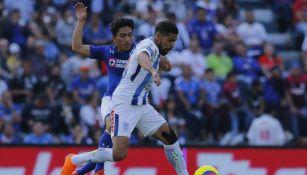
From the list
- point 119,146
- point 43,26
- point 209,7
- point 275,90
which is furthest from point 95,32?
point 119,146

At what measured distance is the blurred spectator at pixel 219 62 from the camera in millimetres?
22766

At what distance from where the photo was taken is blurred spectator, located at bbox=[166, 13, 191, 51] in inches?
895

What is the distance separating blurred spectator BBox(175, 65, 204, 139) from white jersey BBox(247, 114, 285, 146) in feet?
3.34

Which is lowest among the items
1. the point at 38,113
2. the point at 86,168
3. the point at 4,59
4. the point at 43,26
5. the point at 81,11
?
the point at 38,113

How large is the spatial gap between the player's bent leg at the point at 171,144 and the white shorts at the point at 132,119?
0.09m

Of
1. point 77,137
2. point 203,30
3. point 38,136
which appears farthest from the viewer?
point 203,30

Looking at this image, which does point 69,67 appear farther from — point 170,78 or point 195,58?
point 195,58

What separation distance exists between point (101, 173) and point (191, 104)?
23.1ft

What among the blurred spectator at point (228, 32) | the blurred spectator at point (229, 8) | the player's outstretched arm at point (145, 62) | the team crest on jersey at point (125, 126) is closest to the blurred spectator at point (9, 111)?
the blurred spectator at point (228, 32)

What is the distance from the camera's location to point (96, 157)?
562 inches

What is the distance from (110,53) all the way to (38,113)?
5.76m

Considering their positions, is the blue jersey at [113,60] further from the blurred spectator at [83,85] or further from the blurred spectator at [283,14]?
the blurred spectator at [283,14]

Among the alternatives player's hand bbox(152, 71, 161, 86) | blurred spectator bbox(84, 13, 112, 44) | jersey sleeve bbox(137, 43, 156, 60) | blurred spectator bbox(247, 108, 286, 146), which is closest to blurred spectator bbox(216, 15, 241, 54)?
blurred spectator bbox(84, 13, 112, 44)

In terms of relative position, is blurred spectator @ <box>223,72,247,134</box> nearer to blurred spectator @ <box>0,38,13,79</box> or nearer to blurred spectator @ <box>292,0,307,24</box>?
blurred spectator @ <box>292,0,307,24</box>
